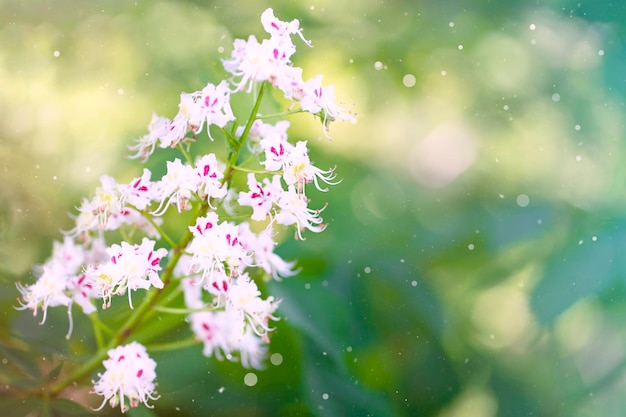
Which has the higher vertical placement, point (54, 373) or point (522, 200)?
point (522, 200)

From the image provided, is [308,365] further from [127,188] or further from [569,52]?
[569,52]

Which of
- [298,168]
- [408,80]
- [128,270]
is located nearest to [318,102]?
[298,168]

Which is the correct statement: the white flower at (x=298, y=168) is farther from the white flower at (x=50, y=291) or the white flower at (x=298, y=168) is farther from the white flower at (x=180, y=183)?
the white flower at (x=50, y=291)

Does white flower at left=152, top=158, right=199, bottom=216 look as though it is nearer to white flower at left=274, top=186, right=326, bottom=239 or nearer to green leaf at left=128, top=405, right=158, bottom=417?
white flower at left=274, top=186, right=326, bottom=239

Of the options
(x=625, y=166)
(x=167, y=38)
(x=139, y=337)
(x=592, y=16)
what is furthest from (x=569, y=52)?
(x=139, y=337)

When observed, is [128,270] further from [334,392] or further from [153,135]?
[334,392]

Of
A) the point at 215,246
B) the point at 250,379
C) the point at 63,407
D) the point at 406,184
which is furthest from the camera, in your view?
the point at 406,184

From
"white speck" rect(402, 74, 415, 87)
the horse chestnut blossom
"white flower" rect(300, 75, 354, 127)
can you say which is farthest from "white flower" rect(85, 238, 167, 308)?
"white speck" rect(402, 74, 415, 87)

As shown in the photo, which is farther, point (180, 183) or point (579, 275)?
point (579, 275)

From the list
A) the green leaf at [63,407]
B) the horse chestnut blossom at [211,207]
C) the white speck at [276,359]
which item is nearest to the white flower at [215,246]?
the horse chestnut blossom at [211,207]
